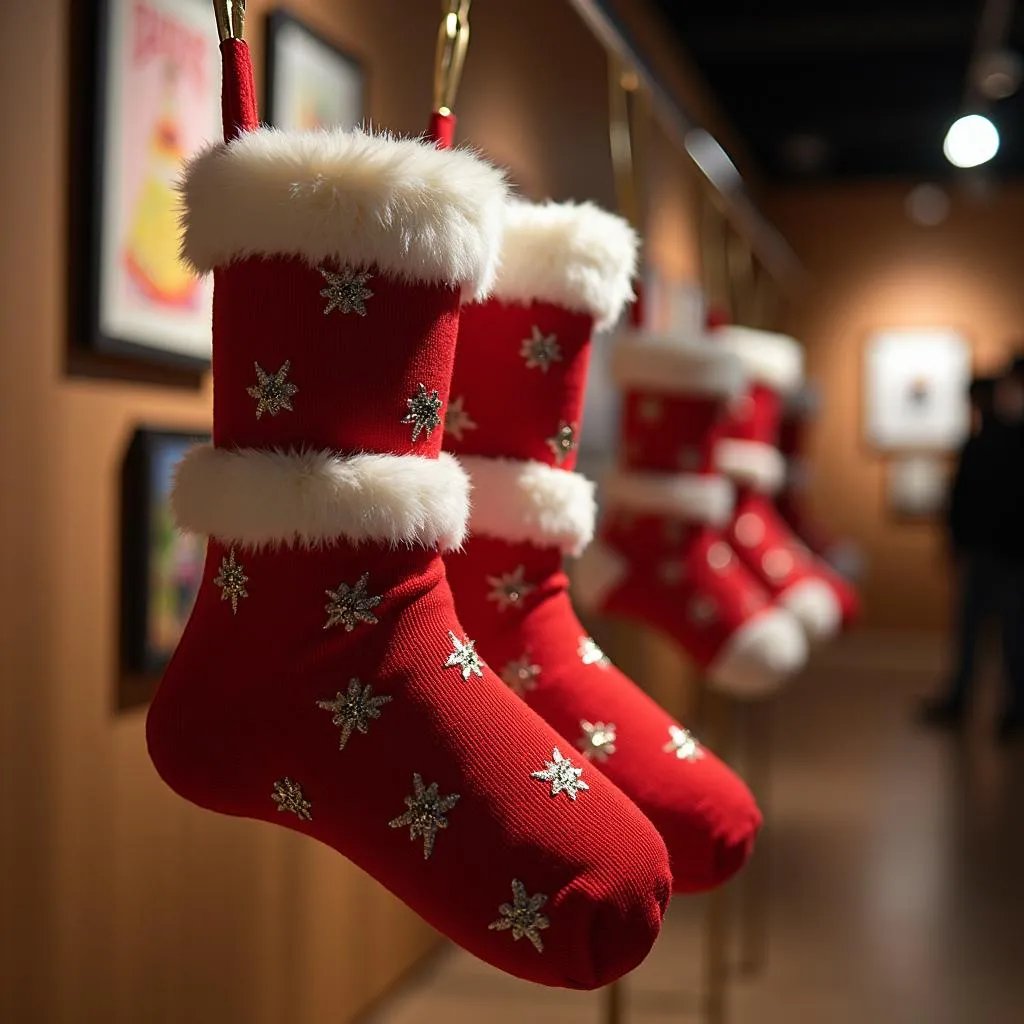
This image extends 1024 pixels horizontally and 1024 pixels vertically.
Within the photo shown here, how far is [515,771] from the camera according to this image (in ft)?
2.76

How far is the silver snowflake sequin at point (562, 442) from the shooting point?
1137 mm

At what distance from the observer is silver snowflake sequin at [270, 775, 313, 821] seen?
3.01ft

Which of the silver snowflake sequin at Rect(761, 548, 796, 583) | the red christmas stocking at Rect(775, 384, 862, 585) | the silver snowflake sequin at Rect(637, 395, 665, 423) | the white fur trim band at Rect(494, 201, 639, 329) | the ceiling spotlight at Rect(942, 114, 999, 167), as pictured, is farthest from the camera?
the ceiling spotlight at Rect(942, 114, 999, 167)

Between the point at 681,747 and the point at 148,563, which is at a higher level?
the point at 148,563

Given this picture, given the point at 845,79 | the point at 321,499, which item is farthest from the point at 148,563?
the point at 845,79

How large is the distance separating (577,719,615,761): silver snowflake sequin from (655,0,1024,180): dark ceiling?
4587 mm

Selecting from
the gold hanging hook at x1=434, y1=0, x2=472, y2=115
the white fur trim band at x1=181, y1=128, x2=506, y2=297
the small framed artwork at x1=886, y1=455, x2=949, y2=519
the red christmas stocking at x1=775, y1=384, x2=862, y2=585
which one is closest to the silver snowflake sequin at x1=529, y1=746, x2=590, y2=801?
the white fur trim band at x1=181, y1=128, x2=506, y2=297

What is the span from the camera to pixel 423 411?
0.92 metres

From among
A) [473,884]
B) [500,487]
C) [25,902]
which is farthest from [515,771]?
[25,902]

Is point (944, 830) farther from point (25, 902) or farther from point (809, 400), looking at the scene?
point (25, 902)

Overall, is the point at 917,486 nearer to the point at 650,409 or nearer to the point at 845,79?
the point at 845,79

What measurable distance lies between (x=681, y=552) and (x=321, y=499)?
1.14 meters

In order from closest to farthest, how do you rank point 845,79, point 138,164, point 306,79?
point 138,164 < point 306,79 < point 845,79

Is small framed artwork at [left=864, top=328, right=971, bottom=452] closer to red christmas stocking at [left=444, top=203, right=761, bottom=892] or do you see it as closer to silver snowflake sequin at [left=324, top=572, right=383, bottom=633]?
red christmas stocking at [left=444, top=203, right=761, bottom=892]
